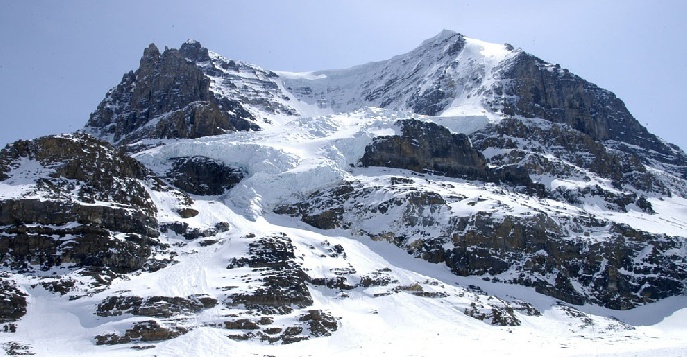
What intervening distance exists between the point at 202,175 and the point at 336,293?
44349mm

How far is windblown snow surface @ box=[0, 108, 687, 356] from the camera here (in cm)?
7112

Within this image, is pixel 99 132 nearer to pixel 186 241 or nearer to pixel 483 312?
pixel 186 241

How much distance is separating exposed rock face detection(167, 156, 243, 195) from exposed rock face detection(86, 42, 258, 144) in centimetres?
2671

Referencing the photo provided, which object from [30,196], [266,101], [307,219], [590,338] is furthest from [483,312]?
[266,101]

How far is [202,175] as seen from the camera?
4877 inches

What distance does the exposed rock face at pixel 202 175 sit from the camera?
4761 inches

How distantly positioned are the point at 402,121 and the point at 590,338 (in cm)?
7436

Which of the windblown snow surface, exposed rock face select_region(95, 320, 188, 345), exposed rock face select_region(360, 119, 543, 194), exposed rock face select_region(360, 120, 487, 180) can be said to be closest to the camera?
exposed rock face select_region(95, 320, 188, 345)

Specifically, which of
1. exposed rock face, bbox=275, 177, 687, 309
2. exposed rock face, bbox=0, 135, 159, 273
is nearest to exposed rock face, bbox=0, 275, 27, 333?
exposed rock face, bbox=0, 135, 159, 273

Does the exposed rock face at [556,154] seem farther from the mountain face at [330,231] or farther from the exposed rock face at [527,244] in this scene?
the exposed rock face at [527,244]

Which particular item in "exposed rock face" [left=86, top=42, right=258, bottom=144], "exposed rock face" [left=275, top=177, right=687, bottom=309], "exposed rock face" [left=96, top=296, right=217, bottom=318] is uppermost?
"exposed rock face" [left=86, top=42, right=258, bottom=144]

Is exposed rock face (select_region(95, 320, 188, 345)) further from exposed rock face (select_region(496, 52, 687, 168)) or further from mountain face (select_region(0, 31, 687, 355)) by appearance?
exposed rock face (select_region(496, 52, 687, 168))

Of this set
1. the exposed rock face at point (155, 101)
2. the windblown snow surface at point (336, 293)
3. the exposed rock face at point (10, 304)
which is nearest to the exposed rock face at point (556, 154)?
the windblown snow surface at point (336, 293)

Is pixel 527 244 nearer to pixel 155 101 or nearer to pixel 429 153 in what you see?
pixel 429 153
